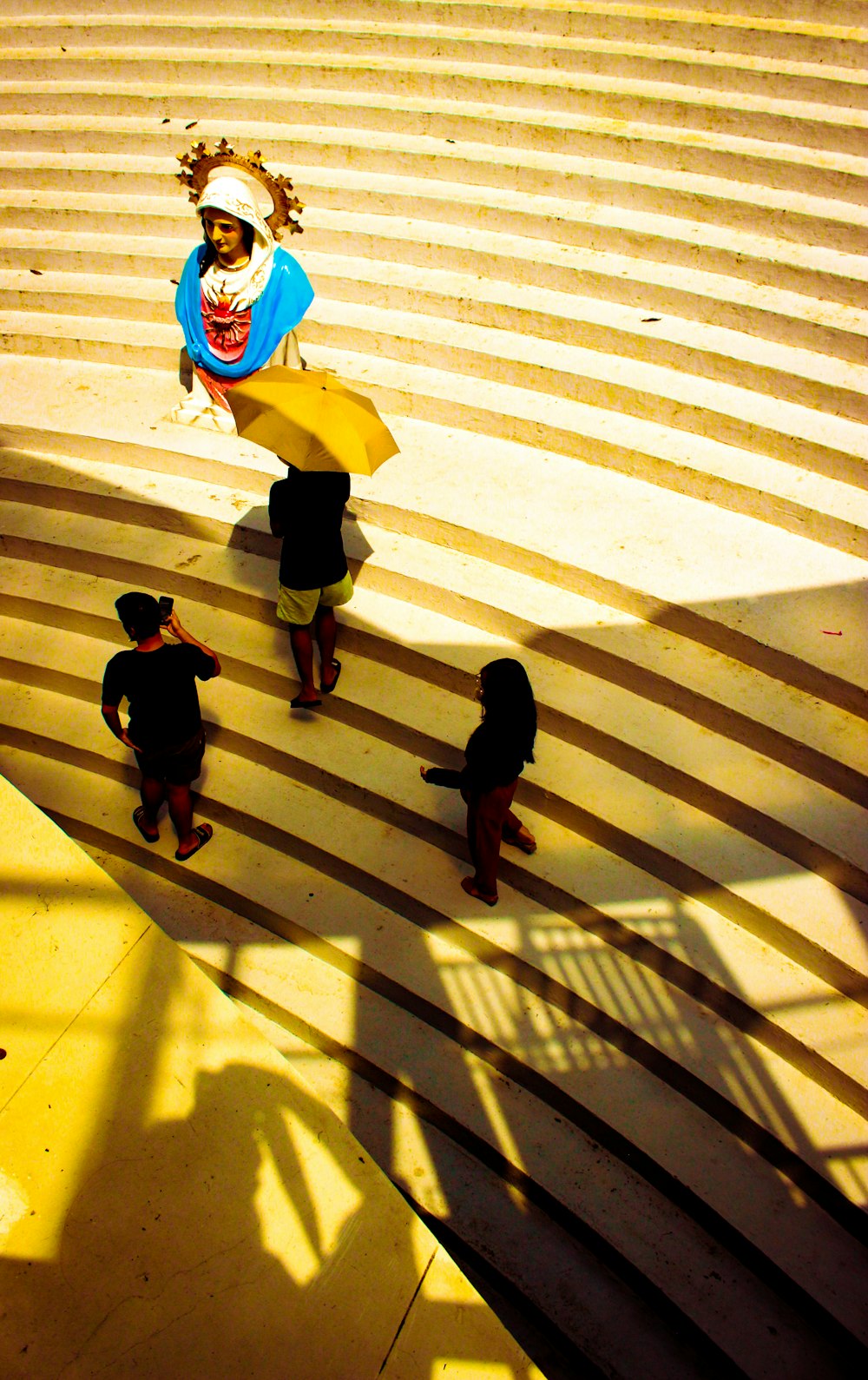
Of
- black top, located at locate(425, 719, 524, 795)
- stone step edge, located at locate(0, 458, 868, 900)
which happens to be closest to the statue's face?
stone step edge, located at locate(0, 458, 868, 900)

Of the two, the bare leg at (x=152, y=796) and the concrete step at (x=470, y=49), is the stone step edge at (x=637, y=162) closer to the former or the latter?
the concrete step at (x=470, y=49)

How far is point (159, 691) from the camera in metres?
3.61

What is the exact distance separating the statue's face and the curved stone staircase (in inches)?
43.2

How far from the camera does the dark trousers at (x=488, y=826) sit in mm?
3641

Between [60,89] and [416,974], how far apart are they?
6.96 m

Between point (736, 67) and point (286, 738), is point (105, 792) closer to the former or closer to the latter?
point (286, 738)

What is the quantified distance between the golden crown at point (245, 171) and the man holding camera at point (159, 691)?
236cm

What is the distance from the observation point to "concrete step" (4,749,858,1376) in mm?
3379

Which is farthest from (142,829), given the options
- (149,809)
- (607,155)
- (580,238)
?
(607,155)

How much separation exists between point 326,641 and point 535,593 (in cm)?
114

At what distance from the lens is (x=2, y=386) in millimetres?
5785

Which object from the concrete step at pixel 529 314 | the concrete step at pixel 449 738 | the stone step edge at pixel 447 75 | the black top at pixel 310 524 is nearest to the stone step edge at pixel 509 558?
the concrete step at pixel 449 738

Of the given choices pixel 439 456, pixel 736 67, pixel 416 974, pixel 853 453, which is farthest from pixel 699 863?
pixel 736 67

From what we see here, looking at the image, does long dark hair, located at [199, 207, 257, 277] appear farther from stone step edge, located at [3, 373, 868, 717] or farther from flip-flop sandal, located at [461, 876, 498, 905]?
flip-flop sandal, located at [461, 876, 498, 905]
